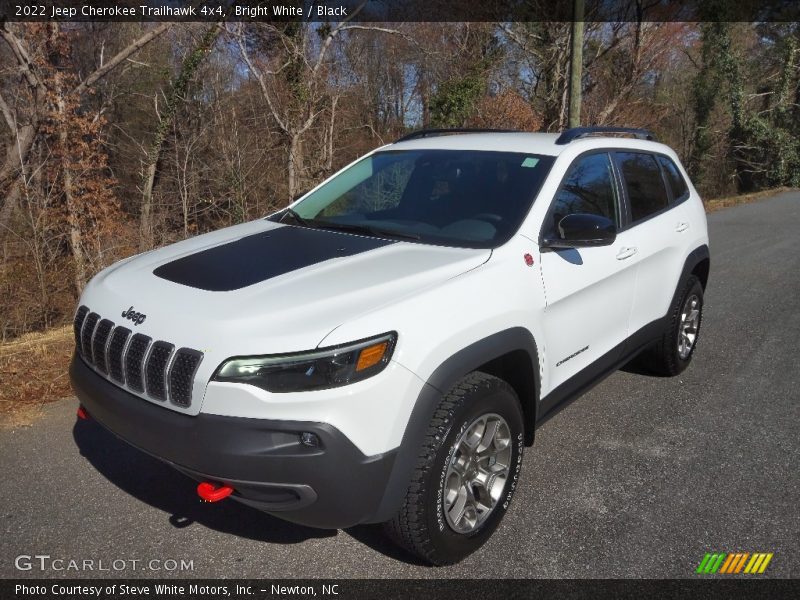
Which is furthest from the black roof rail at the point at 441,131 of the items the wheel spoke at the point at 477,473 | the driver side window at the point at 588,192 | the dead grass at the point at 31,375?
the dead grass at the point at 31,375

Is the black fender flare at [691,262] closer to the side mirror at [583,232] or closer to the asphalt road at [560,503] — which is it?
the asphalt road at [560,503]

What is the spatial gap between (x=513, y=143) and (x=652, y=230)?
1183 mm

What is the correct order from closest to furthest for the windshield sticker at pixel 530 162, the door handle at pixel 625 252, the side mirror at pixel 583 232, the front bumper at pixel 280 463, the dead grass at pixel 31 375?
the front bumper at pixel 280 463, the side mirror at pixel 583 232, the windshield sticker at pixel 530 162, the door handle at pixel 625 252, the dead grass at pixel 31 375

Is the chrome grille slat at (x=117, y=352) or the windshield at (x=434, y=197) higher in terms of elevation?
the windshield at (x=434, y=197)

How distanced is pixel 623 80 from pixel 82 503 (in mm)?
23906

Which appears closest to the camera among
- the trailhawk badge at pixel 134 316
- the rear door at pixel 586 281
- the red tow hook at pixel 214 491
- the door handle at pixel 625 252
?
the red tow hook at pixel 214 491

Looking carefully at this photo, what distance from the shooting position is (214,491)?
239 centimetres

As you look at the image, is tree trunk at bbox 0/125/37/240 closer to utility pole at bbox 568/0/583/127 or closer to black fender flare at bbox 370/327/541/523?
black fender flare at bbox 370/327/541/523

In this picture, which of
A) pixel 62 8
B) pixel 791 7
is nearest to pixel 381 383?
pixel 62 8

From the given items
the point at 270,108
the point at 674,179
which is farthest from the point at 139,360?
the point at 270,108

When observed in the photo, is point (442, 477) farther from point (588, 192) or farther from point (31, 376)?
point (31, 376)

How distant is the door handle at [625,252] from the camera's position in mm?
3814

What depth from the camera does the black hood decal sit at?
9.26ft

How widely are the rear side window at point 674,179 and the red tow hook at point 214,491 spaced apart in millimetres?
3833
